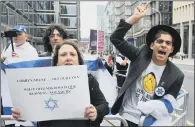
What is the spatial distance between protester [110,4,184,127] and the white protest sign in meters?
0.46

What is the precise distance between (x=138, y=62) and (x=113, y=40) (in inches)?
12.1

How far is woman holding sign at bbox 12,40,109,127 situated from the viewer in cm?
241

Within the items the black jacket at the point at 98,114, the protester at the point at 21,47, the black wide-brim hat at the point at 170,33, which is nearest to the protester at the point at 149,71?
the black wide-brim hat at the point at 170,33

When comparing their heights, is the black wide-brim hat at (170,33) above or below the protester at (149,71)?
above

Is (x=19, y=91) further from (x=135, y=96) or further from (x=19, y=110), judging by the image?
(x=135, y=96)

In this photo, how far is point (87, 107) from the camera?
2371mm

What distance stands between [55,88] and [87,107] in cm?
24

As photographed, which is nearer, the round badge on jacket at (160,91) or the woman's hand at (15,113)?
the woman's hand at (15,113)

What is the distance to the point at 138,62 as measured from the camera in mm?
2969

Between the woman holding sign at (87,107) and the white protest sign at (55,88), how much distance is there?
71 mm

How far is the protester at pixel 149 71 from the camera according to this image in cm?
277

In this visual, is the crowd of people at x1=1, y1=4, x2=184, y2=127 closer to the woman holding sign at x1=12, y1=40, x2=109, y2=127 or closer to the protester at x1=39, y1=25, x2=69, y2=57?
the woman holding sign at x1=12, y1=40, x2=109, y2=127

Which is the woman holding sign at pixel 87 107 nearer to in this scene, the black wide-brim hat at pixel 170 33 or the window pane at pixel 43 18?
the black wide-brim hat at pixel 170 33

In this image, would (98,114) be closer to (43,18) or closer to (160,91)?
(160,91)
